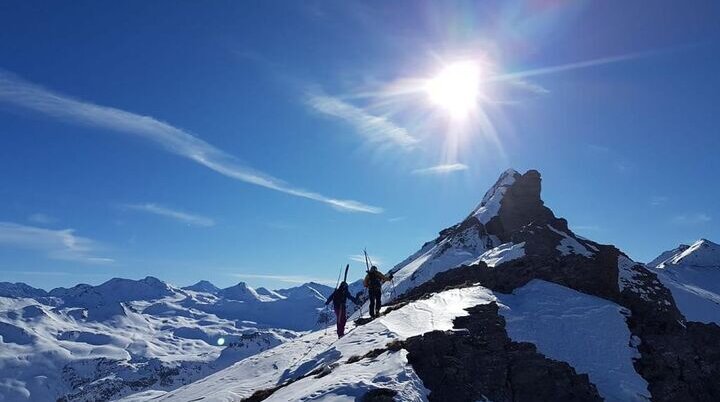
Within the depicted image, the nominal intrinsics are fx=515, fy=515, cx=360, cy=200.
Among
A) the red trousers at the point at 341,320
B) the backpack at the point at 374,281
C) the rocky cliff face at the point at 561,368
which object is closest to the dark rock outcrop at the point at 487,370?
the rocky cliff face at the point at 561,368

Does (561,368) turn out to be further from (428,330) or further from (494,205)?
(494,205)

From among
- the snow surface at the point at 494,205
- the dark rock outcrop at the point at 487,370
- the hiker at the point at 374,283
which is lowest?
the dark rock outcrop at the point at 487,370

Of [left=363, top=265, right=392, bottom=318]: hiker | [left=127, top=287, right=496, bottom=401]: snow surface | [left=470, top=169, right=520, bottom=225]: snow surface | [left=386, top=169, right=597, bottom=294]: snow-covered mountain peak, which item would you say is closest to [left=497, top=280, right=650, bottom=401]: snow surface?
[left=127, top=287, right=496, bottom=401]: snow surface

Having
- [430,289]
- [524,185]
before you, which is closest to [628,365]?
[430,289]

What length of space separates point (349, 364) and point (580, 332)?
14.8 meters

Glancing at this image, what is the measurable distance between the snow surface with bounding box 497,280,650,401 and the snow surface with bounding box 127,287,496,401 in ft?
8.93

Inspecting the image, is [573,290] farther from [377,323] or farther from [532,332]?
[377,323]

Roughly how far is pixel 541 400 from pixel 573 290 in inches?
570

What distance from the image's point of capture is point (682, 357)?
2872 cm

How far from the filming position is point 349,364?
22453 millimetres

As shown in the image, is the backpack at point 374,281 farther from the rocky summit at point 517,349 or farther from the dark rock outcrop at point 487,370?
the dark rock outcrop at point 487,370

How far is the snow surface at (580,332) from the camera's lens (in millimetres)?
25438

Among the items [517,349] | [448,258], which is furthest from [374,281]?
[448,258]

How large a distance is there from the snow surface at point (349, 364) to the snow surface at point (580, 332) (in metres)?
2.72
